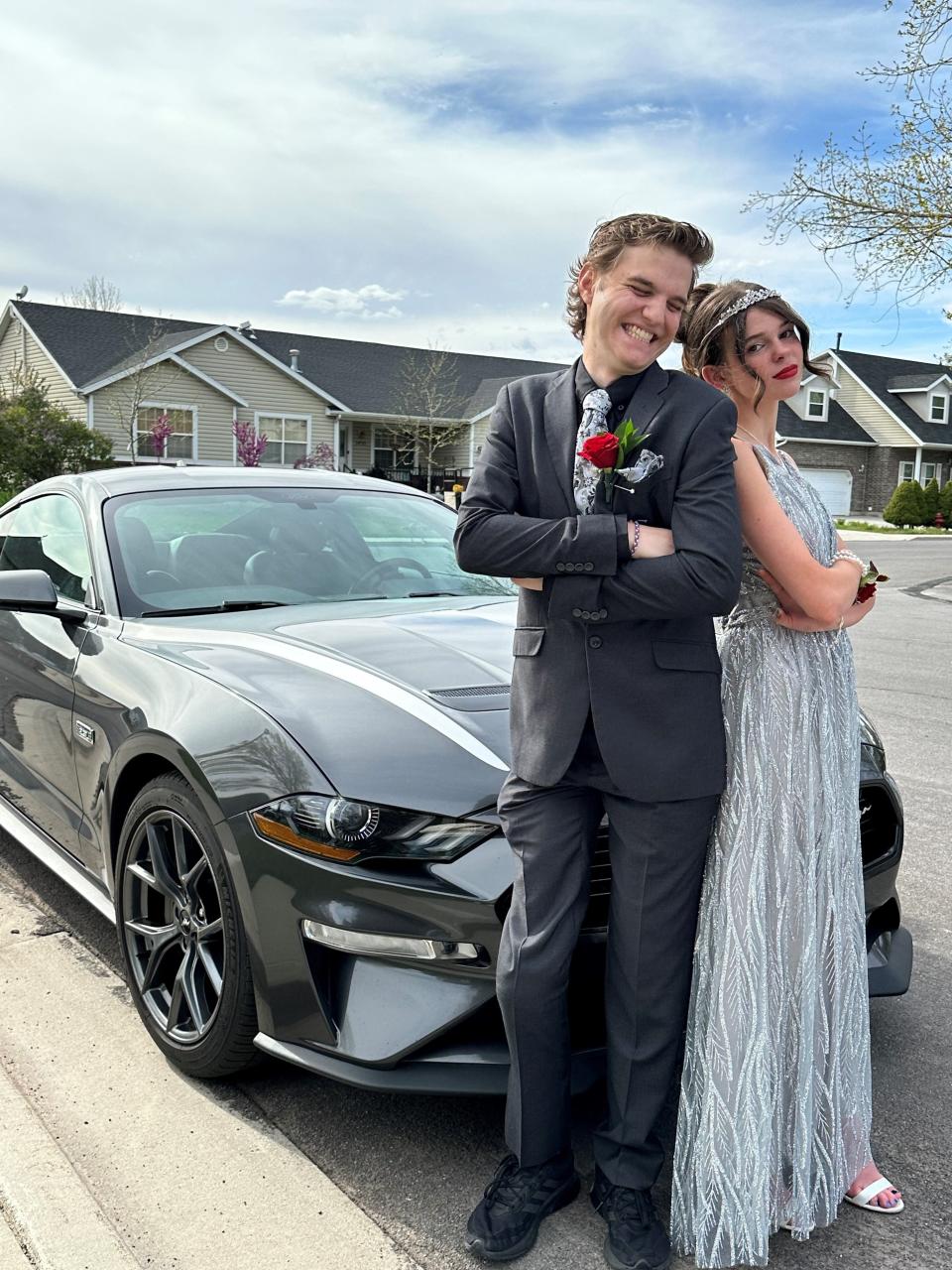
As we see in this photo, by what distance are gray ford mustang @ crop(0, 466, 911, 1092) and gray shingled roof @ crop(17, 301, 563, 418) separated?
31550 mm

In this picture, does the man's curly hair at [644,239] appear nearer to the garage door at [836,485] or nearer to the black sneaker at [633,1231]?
the black sneaker at [633,1231]

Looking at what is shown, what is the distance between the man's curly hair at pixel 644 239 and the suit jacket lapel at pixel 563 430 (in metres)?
0.22

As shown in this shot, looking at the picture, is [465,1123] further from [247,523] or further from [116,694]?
[247,523]

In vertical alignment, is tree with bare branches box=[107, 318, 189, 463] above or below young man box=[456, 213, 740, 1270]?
above

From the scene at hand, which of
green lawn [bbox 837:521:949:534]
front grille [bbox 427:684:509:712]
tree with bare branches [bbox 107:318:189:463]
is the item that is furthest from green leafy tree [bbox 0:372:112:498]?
front grille [bbox 427:684:509:712]

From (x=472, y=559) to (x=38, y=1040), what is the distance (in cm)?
185

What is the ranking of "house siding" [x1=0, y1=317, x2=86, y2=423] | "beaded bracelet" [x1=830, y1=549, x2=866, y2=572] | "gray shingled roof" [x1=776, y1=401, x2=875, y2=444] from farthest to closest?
"gray shingled roof" [x1=776, y1=401, x2=875, y2=444]
"house siding" [x1=0, y1=317, x2=86, y2=423]
"beaded bracelet" [x1=830, y1=549, x2=866, y2=572]

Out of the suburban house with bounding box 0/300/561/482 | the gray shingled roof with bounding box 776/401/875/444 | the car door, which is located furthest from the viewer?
the gray shingled roof with bounding box 776/401/875/444

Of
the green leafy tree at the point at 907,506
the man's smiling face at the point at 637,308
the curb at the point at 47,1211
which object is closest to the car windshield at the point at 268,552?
the curb at the point at 47,1211

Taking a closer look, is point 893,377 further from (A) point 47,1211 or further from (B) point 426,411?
(A) point 47,1211

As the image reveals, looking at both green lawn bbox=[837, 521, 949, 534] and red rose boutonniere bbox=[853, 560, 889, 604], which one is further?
green lawn bbox=[837, 521, 949, 534]

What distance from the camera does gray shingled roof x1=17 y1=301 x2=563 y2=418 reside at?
3462cm

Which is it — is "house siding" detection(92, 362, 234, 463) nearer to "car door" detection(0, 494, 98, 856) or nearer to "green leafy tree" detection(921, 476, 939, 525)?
"green leafy tree" detection(921, 476, 939, 525)

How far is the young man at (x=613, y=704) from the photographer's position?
2223mm
